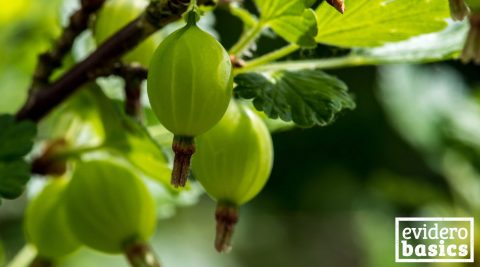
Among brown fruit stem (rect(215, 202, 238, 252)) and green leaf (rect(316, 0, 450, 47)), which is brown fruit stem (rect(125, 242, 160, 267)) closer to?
brown fruit stem (rect(215, 202, 238, 252))

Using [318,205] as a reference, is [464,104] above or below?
above

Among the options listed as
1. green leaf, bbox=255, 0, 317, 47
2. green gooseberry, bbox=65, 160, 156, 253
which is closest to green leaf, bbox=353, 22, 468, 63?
green leaf, bbox=255, 0, 317, 47

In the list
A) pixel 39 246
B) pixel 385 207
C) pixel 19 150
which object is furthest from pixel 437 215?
pixel 19 150

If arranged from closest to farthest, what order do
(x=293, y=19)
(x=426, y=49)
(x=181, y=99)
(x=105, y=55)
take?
1. (x=181, y=99)
2. (x=293, y=19)
3. (x=105, y=55)
4. (x=426, y=49)

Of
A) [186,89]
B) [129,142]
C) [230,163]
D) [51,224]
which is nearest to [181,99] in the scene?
[186,89]

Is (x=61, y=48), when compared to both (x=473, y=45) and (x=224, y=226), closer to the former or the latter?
(x=224, y=226)

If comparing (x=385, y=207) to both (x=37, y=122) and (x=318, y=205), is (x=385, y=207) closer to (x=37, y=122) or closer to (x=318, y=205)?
(x=318, y=205)

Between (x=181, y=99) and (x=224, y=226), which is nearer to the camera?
(x=181, y=99)
